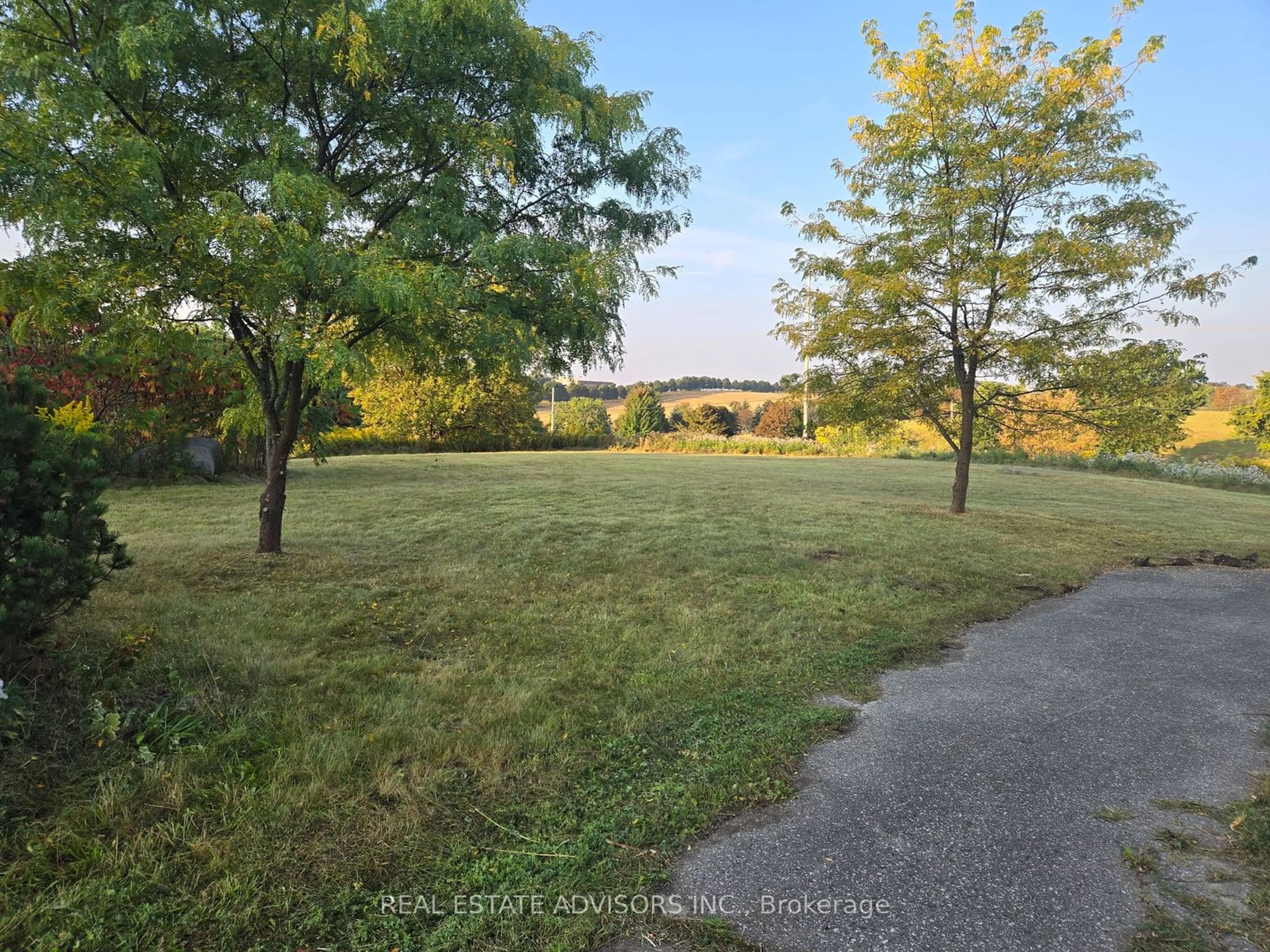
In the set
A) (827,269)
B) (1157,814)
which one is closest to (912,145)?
(827,269)

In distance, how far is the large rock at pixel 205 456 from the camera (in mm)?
11836

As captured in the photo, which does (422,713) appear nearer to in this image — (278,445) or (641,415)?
(278,445)

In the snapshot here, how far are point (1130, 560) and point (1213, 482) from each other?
719 inches

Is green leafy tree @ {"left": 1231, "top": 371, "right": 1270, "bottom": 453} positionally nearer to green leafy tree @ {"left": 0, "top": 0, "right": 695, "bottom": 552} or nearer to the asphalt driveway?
the asphalt driveway

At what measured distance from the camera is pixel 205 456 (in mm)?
12125

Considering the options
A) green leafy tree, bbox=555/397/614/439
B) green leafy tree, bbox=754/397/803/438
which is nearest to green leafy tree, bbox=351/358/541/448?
green leafy tree, bbox=555/397/614/439

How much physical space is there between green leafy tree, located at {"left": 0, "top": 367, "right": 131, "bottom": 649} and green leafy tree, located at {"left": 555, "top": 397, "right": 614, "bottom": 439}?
1231 inches

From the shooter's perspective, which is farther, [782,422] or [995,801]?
[782,422]

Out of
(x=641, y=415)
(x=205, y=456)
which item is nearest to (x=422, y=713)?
(x=205, y=456)

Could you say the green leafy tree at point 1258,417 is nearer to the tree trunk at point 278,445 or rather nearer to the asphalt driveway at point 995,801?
the asphalt driveway at point 995,801

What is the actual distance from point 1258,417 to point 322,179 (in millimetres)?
45354

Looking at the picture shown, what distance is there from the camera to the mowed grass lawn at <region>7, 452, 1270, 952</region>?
6.60 ft

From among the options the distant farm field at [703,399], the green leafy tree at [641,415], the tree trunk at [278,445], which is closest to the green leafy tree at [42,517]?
the tree trunk at [278,445]

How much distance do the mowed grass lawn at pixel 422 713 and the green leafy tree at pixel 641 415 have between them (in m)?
47.7
